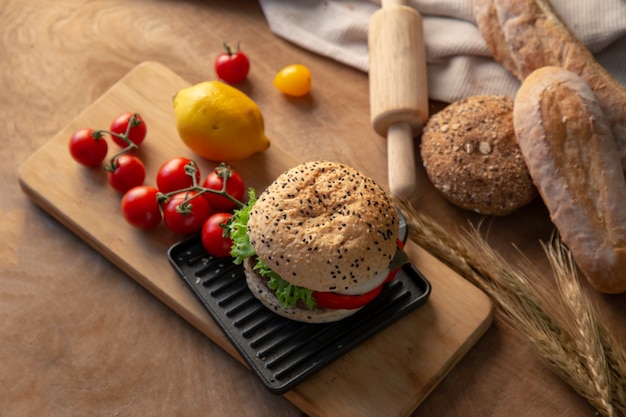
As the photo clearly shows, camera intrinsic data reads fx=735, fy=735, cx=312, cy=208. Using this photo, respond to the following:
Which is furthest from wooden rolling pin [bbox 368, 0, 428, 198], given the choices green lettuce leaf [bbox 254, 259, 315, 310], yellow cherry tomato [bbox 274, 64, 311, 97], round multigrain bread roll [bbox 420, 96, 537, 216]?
green lettuce leaf [bbox 254, 259, 315, 310]

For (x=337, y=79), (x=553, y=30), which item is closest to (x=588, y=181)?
(x=553, y=30)

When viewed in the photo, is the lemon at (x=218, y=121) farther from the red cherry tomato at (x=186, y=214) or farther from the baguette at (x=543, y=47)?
the baguette at (x=543, y=47)

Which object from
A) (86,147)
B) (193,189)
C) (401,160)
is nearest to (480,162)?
(401,160)

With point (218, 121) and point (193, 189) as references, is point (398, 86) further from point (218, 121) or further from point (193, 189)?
point (193, 189)

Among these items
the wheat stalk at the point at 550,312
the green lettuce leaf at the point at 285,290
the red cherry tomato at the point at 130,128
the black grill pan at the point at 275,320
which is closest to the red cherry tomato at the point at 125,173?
the red cherry tomato at the point at 130,128

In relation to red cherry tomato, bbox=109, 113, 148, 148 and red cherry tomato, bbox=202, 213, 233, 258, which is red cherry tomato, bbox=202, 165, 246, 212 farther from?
red cherry tomato, bbox=109, 113, 148, 148

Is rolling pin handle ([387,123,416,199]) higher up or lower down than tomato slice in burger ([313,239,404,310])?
higher up
